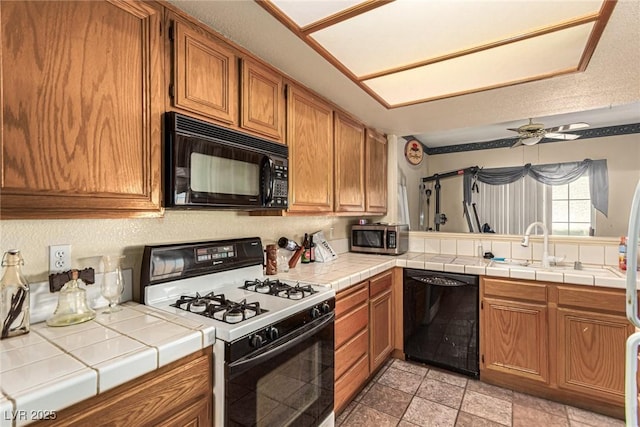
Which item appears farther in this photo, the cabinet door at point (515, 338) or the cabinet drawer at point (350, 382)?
the cabinet door at point (515, 338)

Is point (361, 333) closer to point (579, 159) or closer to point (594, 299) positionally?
point (594, 299)

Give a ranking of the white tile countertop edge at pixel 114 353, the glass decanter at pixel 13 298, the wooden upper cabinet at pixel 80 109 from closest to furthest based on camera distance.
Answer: the white tile countertop edge at pixel 114 353 → the wooden upper cabinet at pixel 80 109 → the glass decanter at pixel 13 298

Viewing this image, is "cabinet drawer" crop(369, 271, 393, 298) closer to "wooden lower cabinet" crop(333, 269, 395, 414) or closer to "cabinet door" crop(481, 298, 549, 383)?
"wooden lower cabinet" crop(333, 269, 395, 414)

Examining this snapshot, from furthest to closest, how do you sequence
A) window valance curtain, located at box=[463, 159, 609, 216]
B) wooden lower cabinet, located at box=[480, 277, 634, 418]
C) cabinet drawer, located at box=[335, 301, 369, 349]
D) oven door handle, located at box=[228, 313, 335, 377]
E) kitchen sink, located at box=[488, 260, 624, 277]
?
window valance curtain, located at box=[463, 159, 609, 216], kitchen sink, located at box=[488, 260, 624, 277], wooden lower cabinet, located at box=[480, 277, 634, 418], cabinet drawer, located at box=[335, 301, 369, 349], oven door handle, located at box=[228, 313, 335, 377]

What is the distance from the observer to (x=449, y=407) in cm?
207

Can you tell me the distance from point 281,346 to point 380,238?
182cm

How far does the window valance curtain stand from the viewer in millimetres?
4430

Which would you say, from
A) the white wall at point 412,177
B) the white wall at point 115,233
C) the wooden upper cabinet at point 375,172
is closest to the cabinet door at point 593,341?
the wooden upper cabinet at point 375,172

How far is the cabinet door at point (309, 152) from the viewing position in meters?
1.93

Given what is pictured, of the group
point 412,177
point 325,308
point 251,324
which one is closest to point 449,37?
point 325,308

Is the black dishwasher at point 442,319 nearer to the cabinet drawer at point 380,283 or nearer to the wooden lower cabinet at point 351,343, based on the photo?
the cabinet drawer at point 380,283

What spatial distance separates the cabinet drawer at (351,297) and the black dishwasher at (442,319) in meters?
0.62

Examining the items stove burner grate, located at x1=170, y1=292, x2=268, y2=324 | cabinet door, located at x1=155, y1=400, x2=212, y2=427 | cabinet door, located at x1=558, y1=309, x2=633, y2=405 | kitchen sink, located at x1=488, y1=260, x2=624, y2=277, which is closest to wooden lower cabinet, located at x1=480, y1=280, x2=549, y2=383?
cabinet door, located at x1=558, y1=309, x2=633, y2=405

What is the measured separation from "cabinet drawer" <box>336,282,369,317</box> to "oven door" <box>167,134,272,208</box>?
0.79 meters
